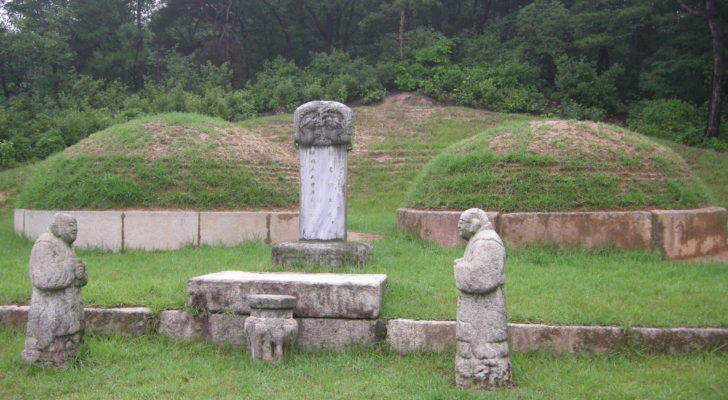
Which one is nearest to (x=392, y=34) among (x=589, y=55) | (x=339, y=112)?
(x=589, y=55)

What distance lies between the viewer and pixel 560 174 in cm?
966

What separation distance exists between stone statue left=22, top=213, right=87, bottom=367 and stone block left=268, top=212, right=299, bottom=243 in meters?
5.39

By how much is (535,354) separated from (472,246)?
4.55 feet

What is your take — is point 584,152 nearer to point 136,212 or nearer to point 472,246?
point 472,246

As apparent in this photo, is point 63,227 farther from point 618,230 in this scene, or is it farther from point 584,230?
point 618,230

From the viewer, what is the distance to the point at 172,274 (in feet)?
26.3

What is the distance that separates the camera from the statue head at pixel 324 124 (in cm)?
776

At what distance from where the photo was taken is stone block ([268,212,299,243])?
1077 cm

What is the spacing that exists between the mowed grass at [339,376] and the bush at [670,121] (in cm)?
2067

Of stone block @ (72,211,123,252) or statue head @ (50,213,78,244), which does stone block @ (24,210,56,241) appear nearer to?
stone block @ (72,211,123,252)

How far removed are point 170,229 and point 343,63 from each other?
75.5 feet

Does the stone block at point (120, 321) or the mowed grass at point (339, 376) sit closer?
the mowed grass at point (339, 376)

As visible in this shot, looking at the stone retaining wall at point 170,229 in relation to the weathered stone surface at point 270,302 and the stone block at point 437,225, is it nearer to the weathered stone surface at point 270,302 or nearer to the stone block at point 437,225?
the stone block at point 437,225

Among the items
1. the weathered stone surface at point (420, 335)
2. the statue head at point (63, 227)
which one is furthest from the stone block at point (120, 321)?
the weathered stone surface at point (420, 335)
